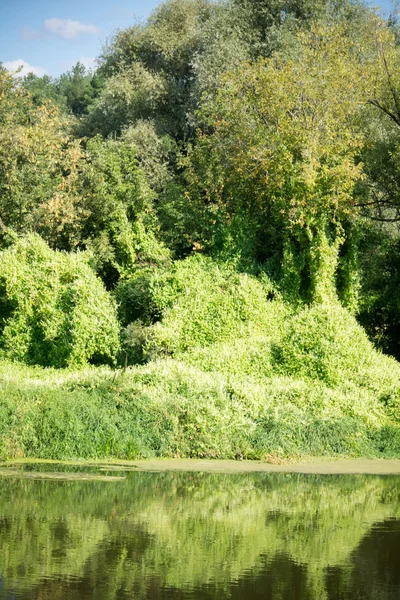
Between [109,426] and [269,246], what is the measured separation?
13978 millimetres

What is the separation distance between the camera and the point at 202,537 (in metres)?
12.0

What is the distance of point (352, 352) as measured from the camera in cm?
2300

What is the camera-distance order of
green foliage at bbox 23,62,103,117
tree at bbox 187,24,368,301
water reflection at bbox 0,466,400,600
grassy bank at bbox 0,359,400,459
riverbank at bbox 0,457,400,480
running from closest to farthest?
water reflection at bbox 0,466,400,600, riverbank at bbox 0,457,400,480, grassy bank at bbox 0,359,400,459, tree at bbox 187,24,368,301, green foliage at bbox 23,62,103,117

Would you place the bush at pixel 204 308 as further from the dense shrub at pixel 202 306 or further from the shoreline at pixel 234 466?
the shoreline at pixel 234 466

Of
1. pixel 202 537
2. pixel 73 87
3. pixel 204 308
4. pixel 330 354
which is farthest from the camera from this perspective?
pixel 73 87

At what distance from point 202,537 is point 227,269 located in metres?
17.2

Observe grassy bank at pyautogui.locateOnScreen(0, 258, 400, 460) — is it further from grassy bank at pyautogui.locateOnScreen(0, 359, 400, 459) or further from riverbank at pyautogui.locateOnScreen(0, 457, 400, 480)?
→ riverbank at pyautogui.locateOnScreen(0, 457, 400, 480)

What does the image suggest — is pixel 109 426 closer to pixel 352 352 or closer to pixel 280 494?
pixel 280 494

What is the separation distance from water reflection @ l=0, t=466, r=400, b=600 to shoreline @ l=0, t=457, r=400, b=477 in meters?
0.16

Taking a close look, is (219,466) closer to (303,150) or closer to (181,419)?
(181,419)

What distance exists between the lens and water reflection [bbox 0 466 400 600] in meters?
9.48

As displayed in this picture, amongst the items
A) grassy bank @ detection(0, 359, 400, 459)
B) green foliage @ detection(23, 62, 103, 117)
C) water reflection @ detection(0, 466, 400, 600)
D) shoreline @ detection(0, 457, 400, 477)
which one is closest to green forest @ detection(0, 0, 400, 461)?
grassy bank @ detection(0, 359, 400, 459)

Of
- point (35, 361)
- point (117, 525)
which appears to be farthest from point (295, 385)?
point (35, 361)

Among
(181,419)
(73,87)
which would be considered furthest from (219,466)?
(73,87)
